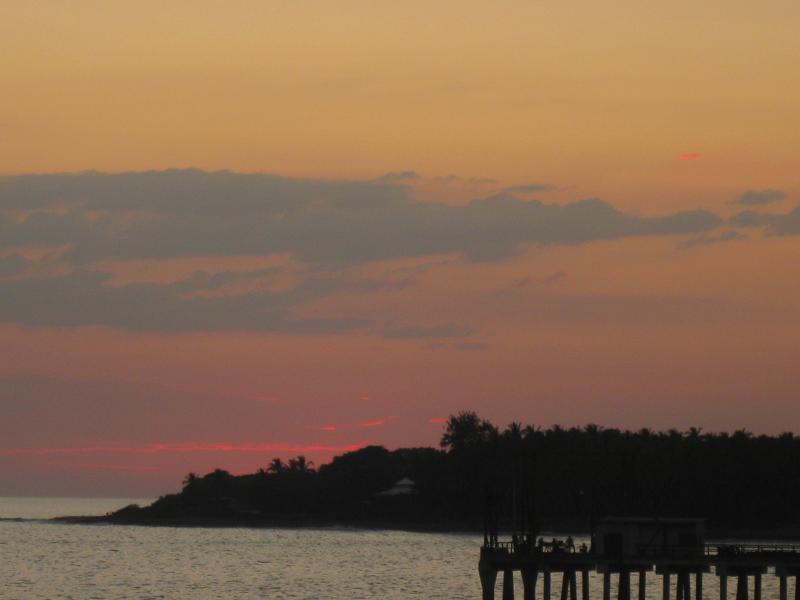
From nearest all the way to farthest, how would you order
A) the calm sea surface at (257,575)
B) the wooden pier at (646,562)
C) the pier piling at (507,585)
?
1. the wooden pier at (646,562)
2. the pier piling at (507,585)
3. the calm sea surface at (257,575)

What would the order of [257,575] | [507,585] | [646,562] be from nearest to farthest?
[646,562] < [507,585] < [257,575]

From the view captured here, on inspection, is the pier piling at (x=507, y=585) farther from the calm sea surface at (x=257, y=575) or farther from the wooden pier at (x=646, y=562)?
the calm sea surface at (x=257, y=575)

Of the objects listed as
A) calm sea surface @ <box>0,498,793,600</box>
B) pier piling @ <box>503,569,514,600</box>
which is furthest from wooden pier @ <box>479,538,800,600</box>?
calm sea surface @ <box>0,498,793,600</box>

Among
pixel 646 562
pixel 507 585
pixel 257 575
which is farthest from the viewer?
pixel 257 575

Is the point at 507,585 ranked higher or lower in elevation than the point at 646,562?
lower

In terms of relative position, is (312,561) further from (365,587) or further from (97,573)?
(365,587)

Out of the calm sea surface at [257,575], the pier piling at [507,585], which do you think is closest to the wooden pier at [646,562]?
the pier piling at [507,585]

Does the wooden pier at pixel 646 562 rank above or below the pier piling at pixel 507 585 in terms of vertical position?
above

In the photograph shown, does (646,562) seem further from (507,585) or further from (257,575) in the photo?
(257,575)

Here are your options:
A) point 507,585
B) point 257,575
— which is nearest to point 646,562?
point 507,585

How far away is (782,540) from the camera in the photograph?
190250 millimetres

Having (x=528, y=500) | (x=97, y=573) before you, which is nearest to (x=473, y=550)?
(x=97, y=573)

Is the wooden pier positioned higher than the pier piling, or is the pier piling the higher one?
the wooden pier

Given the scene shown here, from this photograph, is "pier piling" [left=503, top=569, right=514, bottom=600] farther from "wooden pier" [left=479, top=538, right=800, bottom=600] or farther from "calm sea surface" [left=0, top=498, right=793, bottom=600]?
"calm sea surface" [left=0, top=498, right=793, bottom=600]
